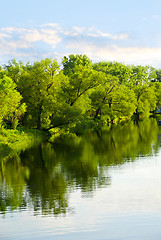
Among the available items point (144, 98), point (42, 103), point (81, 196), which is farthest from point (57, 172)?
point (144, 98)

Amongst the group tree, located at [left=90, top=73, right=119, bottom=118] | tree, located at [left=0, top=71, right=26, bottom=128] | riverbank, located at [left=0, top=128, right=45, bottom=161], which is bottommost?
riverbank, located at [left=0, top=128, right=45, bottom=161]

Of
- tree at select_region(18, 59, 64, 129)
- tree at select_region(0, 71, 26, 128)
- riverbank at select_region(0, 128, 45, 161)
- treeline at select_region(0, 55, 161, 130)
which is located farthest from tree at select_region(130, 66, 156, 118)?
tree at select_region(0, 71, 26, 128)

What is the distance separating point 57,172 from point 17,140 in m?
17.7

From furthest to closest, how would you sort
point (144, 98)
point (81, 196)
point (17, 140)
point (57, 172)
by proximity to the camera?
point (144, 98), point (17, 140), point (57, 172), point (81, 196)

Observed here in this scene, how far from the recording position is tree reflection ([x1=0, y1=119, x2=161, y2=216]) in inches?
797

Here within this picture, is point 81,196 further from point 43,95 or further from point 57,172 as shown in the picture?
point 43,95

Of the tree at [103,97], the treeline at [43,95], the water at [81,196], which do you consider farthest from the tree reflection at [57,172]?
the tree at [103,97]

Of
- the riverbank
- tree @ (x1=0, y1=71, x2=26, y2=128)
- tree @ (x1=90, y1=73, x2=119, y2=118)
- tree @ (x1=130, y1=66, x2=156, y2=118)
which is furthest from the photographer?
tree @ (x1=130, y1=66, x2=156, y2=118)

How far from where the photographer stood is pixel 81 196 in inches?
830

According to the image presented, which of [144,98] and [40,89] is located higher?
[144,98]

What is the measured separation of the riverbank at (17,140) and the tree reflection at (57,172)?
77.5 inches

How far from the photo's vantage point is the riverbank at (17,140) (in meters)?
39.9

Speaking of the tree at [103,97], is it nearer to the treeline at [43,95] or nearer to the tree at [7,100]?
the treeline at [43,95]

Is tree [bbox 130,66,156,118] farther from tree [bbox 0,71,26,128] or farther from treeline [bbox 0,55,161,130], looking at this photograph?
tree [bbox 0,71,26,128]
